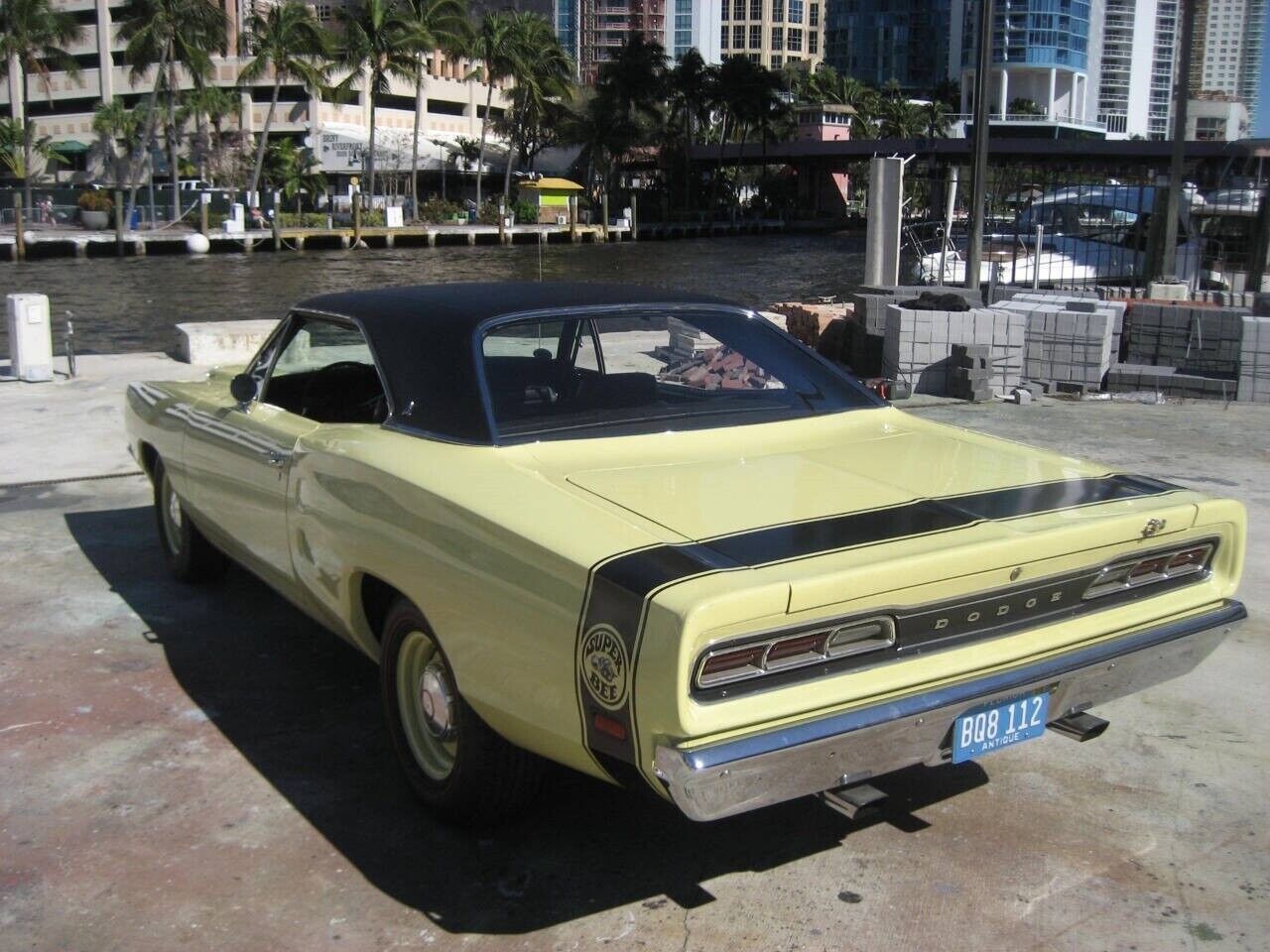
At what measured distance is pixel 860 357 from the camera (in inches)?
488

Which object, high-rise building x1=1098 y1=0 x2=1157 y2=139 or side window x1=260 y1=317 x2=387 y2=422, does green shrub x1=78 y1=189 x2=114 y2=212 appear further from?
high-rise building x1=1098 y1=0 x2=1157 y2=139

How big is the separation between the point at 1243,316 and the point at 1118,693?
9.25 meters

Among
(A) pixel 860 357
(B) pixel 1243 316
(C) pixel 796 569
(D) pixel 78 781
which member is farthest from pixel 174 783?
(B) pixel 1243 316

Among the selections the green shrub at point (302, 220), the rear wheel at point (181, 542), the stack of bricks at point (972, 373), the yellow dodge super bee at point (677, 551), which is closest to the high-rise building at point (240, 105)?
the green shrub at point (302, 220)

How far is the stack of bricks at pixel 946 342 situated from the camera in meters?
11.5

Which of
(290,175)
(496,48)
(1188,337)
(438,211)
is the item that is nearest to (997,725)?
(1188,337)

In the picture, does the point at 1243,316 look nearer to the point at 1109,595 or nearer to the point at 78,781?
the point at 1109,595

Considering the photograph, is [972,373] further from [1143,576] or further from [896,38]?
[896,38]

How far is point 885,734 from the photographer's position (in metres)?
3.10

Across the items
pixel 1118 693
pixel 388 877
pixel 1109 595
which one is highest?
pixel 1109 595

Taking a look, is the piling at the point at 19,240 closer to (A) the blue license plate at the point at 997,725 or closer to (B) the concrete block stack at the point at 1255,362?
(B) the concrete block stack at the point at 1255,362

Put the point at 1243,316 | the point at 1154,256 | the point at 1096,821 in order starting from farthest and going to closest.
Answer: the point at 1154,256 < the point at 1243,316 < the point at 1096,821

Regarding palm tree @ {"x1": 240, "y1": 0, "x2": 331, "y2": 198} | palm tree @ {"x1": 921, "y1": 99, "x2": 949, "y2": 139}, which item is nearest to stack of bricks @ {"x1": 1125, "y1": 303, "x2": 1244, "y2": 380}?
palm tree @ {"x1": 240, "y1": 0, "x2": 331, "y2": 198}

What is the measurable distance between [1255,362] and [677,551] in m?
9.83
